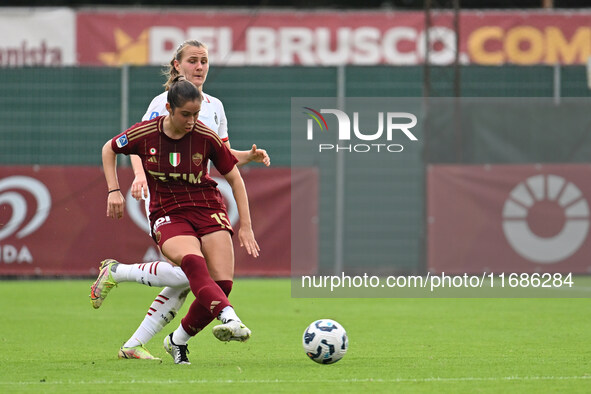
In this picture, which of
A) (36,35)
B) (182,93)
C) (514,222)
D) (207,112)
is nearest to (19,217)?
(36,35)

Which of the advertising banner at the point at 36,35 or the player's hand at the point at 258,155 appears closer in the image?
the player's hand at the point at 258,155

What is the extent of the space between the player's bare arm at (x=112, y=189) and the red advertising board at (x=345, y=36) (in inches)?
568

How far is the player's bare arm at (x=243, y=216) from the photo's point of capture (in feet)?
22.3

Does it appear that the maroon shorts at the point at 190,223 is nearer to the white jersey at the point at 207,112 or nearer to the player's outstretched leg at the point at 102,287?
the player's outstretched leg at the point at 102,287

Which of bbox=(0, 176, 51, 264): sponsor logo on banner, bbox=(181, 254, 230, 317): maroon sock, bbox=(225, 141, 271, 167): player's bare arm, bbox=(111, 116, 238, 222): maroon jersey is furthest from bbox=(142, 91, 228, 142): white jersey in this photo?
bbox=(0, 176, 51, 264): sponsor logo on banner

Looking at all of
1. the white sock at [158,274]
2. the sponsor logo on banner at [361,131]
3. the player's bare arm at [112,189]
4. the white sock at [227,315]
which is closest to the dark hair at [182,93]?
the player's bare arm at [112,189]

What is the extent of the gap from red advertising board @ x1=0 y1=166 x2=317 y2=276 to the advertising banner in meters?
5.73

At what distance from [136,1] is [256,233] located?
14.5m

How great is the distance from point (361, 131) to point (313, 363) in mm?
9905

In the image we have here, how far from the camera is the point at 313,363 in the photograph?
696 centimetres

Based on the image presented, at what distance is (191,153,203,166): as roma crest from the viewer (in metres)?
6.81

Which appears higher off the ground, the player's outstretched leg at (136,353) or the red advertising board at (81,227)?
the red advertising board at (81,227)

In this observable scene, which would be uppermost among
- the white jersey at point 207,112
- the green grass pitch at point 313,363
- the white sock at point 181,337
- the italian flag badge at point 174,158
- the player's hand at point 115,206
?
the white jersey at point 207,112

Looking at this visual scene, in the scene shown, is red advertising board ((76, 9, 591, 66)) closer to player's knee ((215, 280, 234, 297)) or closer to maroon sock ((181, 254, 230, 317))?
player's knee ((215, 280, 234, 297))
